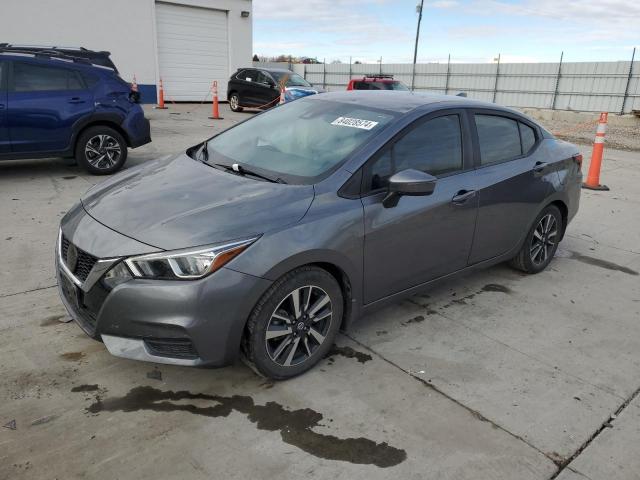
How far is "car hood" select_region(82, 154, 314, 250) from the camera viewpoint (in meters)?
2.68

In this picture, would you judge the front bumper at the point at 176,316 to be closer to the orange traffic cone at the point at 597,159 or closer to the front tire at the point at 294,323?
the front tire at the point at 294,323

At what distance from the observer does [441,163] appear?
3.69 metres

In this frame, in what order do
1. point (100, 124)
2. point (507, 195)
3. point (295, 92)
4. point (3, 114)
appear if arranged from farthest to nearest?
point (295, 92), point (100, 124), point (3, 114), point (507, 195)

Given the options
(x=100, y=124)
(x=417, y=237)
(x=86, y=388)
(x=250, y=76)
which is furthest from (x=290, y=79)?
(x=86, y=388)

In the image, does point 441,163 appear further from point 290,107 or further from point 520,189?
point 290,107

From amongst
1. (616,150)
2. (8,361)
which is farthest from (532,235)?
(616,150)

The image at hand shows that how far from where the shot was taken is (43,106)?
7055mm

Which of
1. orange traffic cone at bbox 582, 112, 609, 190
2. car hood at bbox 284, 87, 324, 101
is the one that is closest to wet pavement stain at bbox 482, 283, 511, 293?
orange traffic cone at bbox 582, 112, 609, 190

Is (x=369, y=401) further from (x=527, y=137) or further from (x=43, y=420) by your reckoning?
(x=527, y=137)

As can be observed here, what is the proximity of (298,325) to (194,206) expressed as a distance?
34.9 inches

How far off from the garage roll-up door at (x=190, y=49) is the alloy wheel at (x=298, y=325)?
69.4 feet

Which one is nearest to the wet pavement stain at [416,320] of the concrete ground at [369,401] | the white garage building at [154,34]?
the concrete ground at [369,401]

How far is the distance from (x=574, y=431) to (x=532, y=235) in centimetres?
225

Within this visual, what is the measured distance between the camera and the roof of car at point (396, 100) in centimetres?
371
